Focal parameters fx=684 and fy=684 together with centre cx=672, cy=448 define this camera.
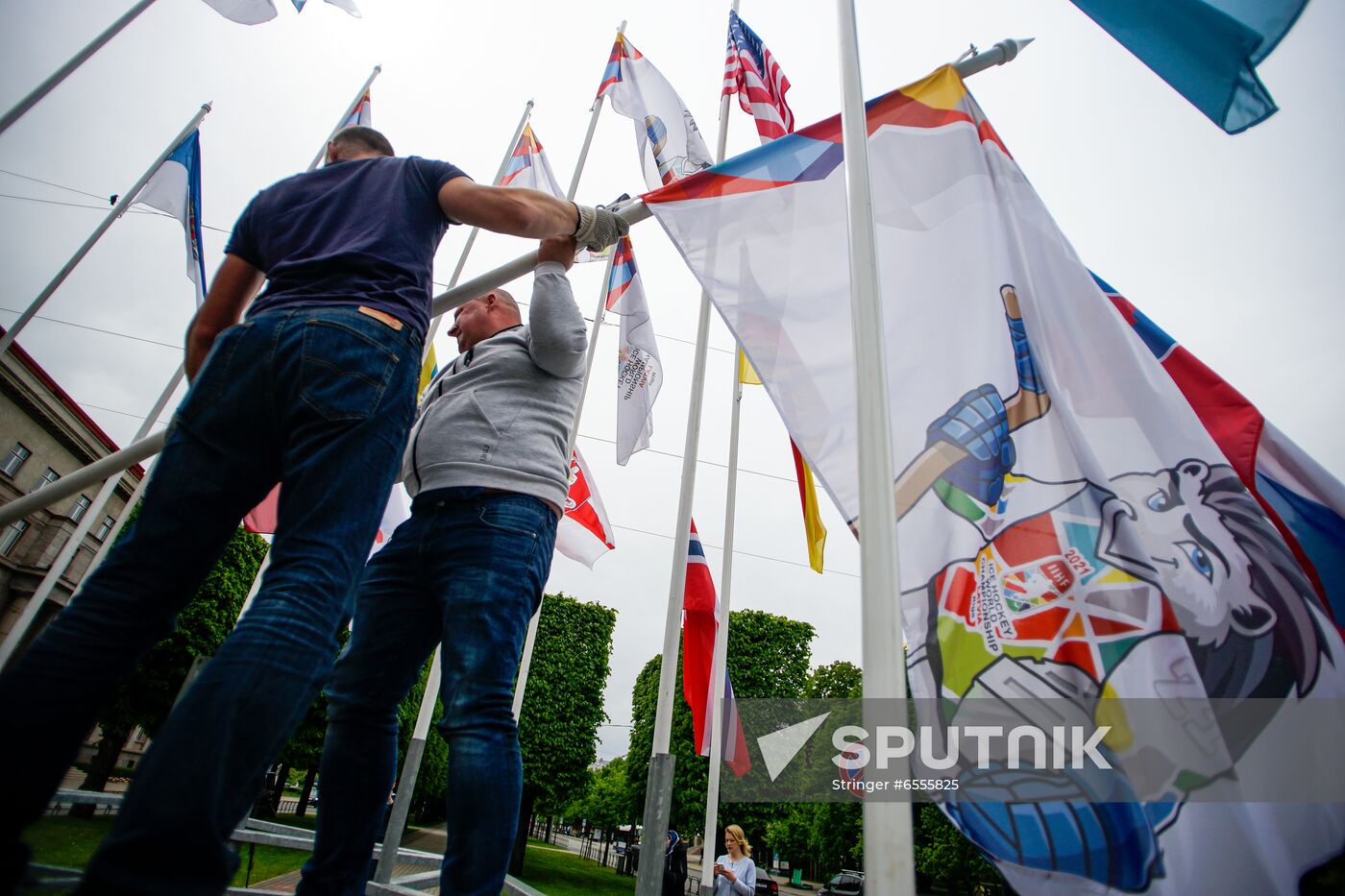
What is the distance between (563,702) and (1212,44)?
24.6 m

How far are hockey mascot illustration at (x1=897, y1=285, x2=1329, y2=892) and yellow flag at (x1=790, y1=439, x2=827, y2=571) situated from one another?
8.40 ft

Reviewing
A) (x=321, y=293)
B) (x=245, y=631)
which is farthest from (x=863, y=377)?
(x=245, y=631)

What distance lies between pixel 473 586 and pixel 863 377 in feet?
3.52

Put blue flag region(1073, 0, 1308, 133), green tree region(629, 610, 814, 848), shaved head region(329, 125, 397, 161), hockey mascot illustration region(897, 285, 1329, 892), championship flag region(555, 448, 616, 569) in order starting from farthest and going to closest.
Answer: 1. green tree region(629, 610, 814, 848)
2. championship flag region(555, 448, 616, 569)
3. blue flag region(1073, 0, 1308, 133)
4. shaved head region(329, 125, 397, 161)
5. hockey mascot illustration region(897, 285, 1329, 892)

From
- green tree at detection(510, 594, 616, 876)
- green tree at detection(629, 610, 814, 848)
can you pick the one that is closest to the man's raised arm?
green tree at detection(510, 594, 616, 876)

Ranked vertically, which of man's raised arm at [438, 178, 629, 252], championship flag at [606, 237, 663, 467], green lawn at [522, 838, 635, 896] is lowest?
green lawn at [522, 838, 635, 896]

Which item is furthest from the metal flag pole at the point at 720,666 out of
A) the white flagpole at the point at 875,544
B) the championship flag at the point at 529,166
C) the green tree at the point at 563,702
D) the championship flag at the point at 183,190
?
the green tree at the point at 563,702

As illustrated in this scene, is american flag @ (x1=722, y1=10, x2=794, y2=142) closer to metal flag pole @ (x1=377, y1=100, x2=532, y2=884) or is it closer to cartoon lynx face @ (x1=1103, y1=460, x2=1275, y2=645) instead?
metal flag pole @ (x1=377, y1=100, x2=532, y2=884)

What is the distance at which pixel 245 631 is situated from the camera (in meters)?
1.08

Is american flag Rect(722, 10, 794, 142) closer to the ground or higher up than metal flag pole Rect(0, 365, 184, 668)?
higher up

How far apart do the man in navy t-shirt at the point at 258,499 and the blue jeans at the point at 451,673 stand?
1.42 ft

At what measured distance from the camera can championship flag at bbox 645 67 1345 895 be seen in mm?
1813

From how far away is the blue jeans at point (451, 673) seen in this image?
1517 millimetres

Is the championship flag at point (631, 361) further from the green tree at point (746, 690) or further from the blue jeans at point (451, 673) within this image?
the green tree at point (746, 690)
